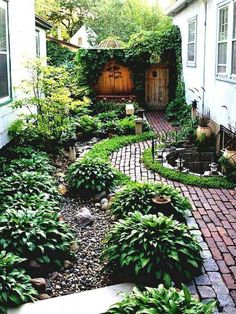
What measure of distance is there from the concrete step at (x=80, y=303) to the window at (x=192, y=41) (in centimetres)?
1094

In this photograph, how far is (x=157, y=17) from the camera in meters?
28.8

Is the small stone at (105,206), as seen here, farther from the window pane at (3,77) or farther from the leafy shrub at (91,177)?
the window pane at (3,77)

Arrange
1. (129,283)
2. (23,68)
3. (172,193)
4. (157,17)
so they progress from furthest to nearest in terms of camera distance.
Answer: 1. (157,17)
2. (23,68)
3. (172,193)
4. (129,283)

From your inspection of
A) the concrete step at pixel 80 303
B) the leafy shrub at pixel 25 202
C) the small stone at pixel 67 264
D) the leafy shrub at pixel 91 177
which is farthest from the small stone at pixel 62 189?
the concrete step at pixel 80 303

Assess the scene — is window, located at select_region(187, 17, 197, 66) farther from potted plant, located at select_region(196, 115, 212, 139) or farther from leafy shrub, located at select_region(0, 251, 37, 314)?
leafy shrub, located at select_region(0, 251, 37, 314)

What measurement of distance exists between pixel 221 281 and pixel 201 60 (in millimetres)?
9370

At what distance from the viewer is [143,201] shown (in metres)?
6.14

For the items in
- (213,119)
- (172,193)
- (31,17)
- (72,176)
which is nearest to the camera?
(172,193)

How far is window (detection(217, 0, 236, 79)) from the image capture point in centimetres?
942

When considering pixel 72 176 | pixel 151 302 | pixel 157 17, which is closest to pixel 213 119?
pixel 72 176

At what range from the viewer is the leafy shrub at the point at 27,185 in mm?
6559

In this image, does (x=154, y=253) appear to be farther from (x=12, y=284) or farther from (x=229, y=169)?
(x=229, y=169)

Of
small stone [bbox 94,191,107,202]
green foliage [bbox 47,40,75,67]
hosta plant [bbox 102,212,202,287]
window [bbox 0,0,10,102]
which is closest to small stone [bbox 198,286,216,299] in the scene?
hosta plant [bbox 102,212,202,287]

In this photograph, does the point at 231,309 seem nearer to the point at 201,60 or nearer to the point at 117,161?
the point at 117,161
